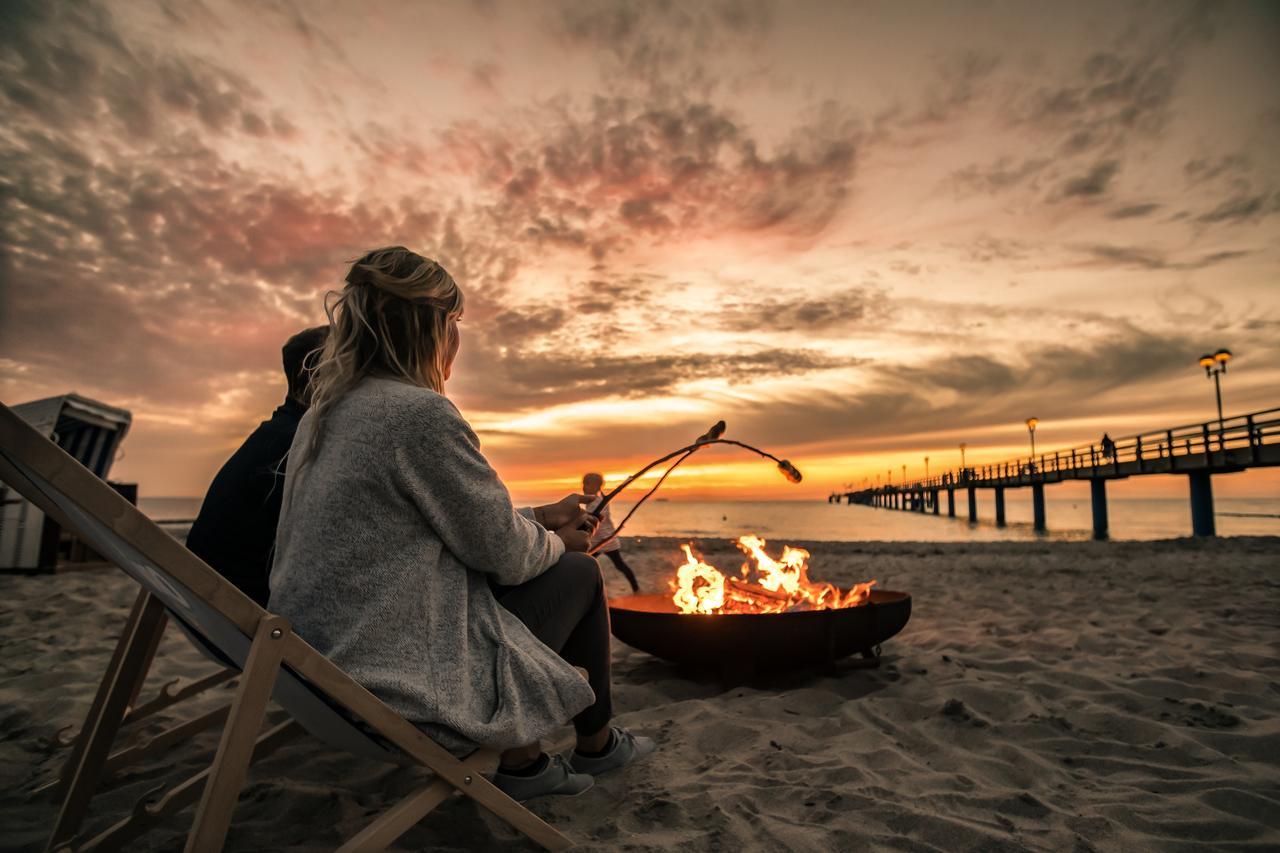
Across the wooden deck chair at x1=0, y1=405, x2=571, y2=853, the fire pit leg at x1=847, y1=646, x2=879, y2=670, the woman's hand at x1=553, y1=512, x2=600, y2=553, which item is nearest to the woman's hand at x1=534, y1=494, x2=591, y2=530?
the woman's hand at x1=553, y1=512, x2=600, y2=553

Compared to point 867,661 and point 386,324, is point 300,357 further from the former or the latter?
point 867,661

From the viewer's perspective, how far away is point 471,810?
232cm

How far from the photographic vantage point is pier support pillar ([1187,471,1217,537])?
19.2m

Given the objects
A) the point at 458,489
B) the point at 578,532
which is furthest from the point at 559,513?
the point at 458,489

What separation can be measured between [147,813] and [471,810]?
0.94 meters

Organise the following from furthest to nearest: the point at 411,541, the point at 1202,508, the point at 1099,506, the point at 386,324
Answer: the point at 1099,506 < the point at 1202,508 < the point at 386,324 < the point at 411,541

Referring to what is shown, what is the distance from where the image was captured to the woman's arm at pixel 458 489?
177 centimetres

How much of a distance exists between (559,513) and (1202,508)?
23.6 meters

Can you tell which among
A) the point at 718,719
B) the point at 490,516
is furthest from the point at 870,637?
the point at 490,516

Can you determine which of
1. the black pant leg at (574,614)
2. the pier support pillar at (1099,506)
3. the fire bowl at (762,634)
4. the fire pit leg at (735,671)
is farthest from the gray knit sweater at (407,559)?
the pier support pillar at (1099,506)

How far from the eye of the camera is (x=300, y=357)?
2516mm

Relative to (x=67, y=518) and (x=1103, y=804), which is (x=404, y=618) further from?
(x=1103, y=804)

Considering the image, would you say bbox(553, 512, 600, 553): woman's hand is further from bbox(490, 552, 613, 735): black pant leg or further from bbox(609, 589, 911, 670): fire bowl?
bbox(609, 589, 911, 670): fire bowl

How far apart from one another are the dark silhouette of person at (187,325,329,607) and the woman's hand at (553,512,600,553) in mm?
959
